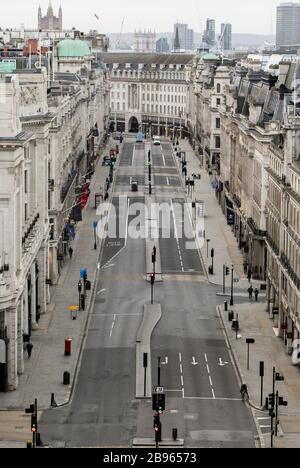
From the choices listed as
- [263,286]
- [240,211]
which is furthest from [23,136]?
[240,211]

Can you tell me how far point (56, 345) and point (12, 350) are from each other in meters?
11.1

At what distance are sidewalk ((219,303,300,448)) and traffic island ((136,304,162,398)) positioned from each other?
525cm

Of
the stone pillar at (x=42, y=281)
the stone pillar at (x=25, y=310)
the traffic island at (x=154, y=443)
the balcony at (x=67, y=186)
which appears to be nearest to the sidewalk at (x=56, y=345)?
the stone pillar at (x=42, y=281)

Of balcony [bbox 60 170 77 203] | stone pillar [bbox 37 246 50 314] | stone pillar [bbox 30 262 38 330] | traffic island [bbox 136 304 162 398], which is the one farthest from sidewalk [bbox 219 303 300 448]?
balcony [bbox 60 170 77 203]

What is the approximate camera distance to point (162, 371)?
227ft

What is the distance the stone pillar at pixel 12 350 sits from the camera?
212ft

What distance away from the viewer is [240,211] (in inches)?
4870

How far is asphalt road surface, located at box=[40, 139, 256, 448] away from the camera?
56.7 m

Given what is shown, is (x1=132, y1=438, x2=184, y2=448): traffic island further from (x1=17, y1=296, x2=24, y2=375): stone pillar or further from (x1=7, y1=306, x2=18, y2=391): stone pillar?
(x1=17, y1=296, x2=24, y2=375): stone pillar

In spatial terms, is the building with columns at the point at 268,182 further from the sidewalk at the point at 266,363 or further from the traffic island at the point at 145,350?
the traffic island at the point at 145,350

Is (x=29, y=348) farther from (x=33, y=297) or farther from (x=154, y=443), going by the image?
(x=154, y=443)

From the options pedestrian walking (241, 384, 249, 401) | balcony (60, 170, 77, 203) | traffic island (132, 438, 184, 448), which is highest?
balcony (60, 170, 77, 203)

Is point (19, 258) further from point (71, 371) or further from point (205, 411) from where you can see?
point (205, 411)

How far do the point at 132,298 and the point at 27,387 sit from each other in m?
28.9
